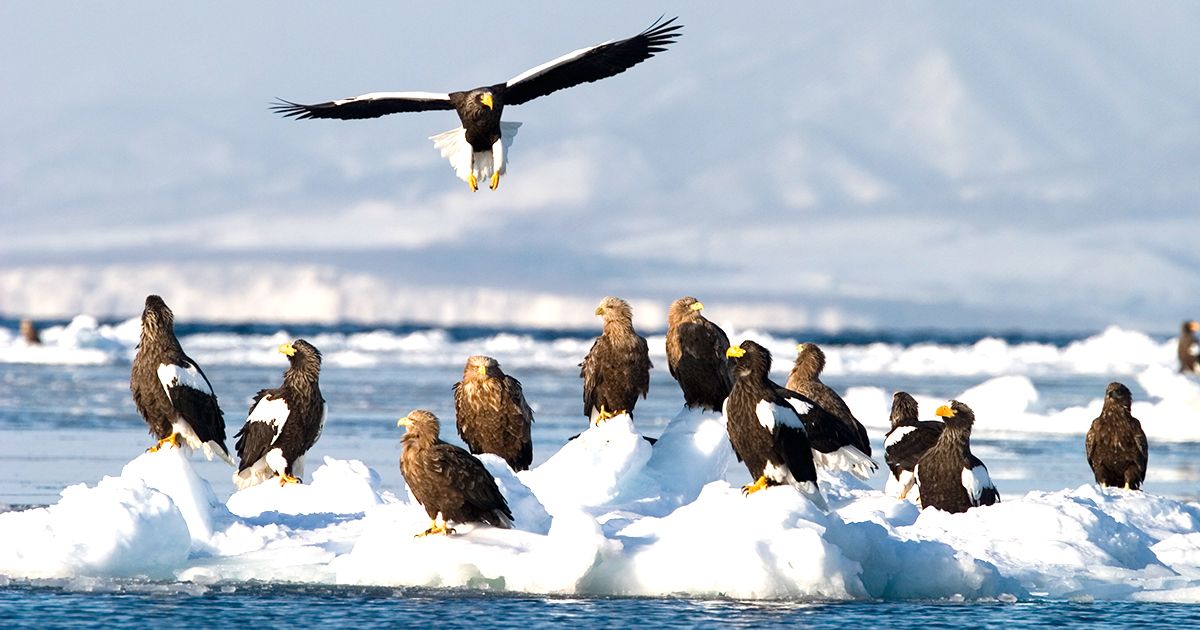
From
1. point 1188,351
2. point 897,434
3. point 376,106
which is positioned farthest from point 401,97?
point 1188,351

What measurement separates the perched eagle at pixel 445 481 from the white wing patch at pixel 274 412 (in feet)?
9.50

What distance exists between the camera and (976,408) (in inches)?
995

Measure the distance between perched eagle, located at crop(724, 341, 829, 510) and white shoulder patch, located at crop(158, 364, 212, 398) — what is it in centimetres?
384

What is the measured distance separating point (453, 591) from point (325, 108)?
20.1 feet

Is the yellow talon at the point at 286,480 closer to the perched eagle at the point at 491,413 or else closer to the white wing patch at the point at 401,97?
the perched eagle at the point at 491,413

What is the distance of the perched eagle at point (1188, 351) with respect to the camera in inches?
1802

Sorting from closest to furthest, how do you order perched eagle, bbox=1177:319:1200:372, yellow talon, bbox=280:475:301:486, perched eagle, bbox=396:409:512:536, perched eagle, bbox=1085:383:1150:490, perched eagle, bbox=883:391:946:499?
perched eagle, bbox=396:409:512:536 < yellow talon, bbox=280:475:301:486 < perched eagle, bbox=883:391:946:499 < perched eagle, bbox=1085:383:1150:490 < perched eagle, bbox=1177:319:1200:372

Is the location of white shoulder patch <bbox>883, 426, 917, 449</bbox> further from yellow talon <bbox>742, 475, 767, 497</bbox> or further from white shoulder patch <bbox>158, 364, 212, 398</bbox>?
white shoulder patch <bbox>158, 364, 212, 398</bbox>

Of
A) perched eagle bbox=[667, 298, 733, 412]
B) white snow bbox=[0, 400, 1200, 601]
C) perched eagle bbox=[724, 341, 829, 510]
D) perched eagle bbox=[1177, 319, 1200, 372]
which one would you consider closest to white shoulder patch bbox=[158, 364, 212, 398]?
white snow bbox=[0, 400, 1200, 601]

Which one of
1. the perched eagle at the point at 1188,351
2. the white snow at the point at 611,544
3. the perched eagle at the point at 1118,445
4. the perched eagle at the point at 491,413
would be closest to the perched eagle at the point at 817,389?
the white snow at the point at 611,544

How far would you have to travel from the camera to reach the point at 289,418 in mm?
12852

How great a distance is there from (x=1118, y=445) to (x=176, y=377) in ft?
24.6

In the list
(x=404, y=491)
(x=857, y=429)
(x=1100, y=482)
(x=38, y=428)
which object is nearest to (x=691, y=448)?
(x=857, y=429)

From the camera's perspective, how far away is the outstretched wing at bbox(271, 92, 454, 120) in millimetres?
14375
